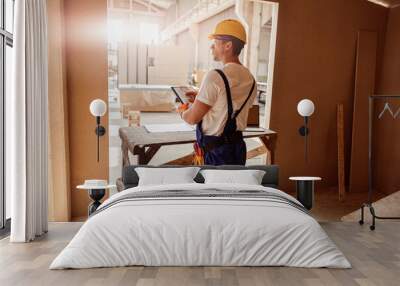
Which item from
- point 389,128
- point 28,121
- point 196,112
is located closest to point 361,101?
point 389,128

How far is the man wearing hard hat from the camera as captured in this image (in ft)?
15.4

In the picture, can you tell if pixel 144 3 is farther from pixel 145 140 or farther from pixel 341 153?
pixel 341 153

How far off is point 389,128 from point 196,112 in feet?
10.0

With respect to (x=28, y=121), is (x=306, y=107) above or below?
above

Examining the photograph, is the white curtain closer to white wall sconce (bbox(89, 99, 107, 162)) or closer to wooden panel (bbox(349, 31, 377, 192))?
white wall sconce (bbox(89, 99, 107, 162))

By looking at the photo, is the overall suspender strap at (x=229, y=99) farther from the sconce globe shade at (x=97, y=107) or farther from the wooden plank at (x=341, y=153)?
the wooden plank at (x=341, y=153)

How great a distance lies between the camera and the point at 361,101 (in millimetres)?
6191

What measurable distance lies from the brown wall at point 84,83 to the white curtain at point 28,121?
67 centimetres

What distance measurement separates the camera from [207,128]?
486 cm

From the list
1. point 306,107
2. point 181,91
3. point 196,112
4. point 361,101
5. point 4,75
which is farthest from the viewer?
point 361,101

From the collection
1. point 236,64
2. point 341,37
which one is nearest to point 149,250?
point 236,64

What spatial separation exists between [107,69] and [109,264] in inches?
99.6

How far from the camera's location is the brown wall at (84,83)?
5.12m

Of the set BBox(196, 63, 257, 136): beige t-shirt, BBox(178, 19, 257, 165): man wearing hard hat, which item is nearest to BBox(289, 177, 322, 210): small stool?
BBox(178, 19, 257, 165): man wearing hard hat
